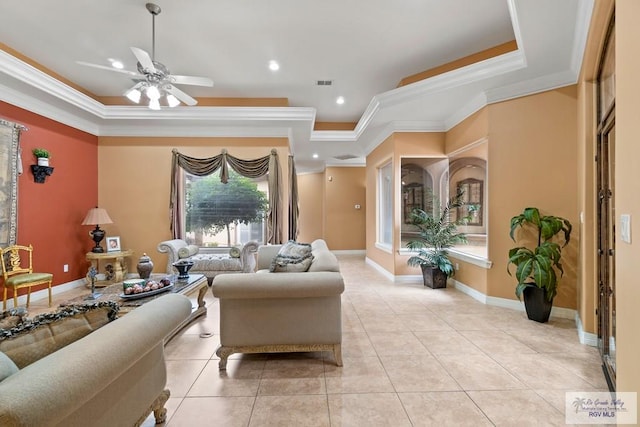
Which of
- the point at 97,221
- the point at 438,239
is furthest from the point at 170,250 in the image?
the point at 438,239

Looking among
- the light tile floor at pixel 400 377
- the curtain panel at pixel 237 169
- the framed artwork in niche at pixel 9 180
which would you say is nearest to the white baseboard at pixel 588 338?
the light tile floor at pixel 400 377

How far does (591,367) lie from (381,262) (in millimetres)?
4014

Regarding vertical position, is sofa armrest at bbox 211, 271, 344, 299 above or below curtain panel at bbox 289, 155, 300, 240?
below

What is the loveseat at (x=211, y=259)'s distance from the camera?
493 cm

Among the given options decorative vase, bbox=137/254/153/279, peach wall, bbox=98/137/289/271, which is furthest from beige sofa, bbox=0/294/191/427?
peach wall, bbox=98/137/289/271

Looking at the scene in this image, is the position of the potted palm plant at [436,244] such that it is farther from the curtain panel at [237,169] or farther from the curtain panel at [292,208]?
the curtain panel at [237,169]

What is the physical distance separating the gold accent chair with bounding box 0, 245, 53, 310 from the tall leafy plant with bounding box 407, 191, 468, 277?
17.4ft

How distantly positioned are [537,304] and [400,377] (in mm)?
2096

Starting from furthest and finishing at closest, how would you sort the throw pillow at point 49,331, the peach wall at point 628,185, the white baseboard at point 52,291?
the white baseboard at point 52,291
the peach wall at point 628,185
the throw pillow at point 49,331

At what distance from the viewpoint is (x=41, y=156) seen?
14.2 feet

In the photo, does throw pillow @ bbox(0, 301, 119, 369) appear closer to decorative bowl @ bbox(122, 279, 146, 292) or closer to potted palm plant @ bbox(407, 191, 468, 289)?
decorative bowl @ bbox(122, 279, 146, 292)

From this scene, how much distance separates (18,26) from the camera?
329cm

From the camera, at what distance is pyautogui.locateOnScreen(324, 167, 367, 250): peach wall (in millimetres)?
9188

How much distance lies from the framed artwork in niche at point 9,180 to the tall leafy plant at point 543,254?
20.3 feet
